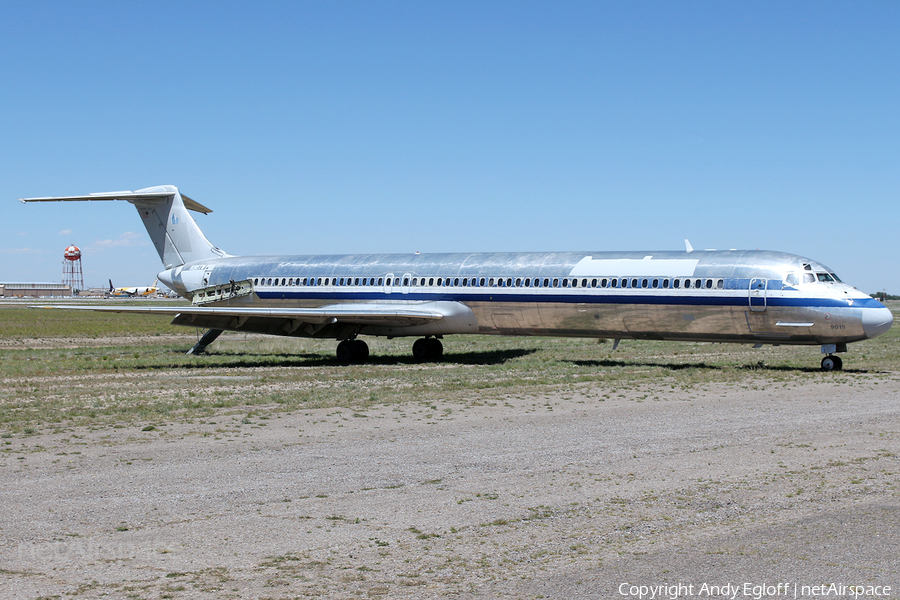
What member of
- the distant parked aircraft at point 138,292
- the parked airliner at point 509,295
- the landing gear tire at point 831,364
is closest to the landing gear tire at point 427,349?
the parked airliner at point 509,295

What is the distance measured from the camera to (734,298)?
2359 centimetres

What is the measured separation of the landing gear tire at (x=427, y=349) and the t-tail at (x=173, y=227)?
974 centimetres

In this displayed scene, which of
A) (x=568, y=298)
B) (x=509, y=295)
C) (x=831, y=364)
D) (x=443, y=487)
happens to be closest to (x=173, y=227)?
(x=509, y=295)

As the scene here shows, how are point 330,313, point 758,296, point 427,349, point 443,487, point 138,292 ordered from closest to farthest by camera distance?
1. point 443,487
2. point 758,296
3. point 330,313
4. point 427,349
5. point 138,292

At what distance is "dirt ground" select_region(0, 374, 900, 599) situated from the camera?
6938mm

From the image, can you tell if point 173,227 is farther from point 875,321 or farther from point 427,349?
point 875,321

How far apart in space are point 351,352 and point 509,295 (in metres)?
5.75

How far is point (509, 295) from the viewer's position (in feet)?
88.3

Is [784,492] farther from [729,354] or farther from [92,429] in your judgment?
[729,354]

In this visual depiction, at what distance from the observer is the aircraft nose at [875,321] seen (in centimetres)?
2247

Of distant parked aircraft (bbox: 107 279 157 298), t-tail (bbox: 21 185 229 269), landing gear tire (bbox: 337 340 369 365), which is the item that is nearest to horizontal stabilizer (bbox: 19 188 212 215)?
t-tail (bbox: 21 185 229 269)

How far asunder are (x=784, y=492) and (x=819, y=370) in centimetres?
1594

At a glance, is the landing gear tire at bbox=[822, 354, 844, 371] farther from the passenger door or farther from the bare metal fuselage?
the passenger door

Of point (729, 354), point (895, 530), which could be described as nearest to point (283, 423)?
point (895, 530)
